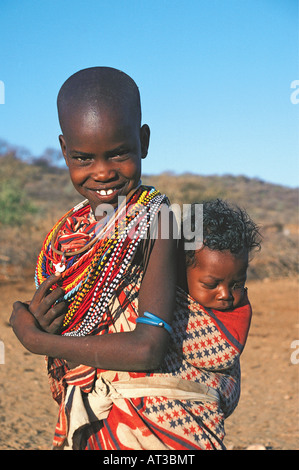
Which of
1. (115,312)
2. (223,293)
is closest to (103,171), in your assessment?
(115,312)

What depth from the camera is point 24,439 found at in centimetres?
450

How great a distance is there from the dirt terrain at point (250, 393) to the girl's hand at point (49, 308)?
3292mm

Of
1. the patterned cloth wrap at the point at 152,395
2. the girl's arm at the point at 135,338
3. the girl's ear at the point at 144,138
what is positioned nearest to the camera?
the girl's arm at the point at 135,338

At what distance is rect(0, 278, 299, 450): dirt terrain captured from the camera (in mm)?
4672

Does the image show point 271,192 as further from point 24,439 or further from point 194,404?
point 194,404

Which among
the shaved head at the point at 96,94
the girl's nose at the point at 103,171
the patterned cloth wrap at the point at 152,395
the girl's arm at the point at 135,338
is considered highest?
the shaved head at the point at 96,94

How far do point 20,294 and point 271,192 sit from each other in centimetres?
2178

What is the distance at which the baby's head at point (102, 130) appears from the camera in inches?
56.8

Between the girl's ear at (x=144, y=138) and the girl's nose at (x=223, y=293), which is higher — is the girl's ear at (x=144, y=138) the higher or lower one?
the higher one

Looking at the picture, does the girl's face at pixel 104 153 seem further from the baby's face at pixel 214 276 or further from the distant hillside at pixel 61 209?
the distant hillside at pixel 61 209

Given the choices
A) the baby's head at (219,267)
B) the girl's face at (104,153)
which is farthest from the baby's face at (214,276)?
the girl's face at (104,153)

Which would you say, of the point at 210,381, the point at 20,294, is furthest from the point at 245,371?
the point at 210,381

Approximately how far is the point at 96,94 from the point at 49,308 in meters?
0.64

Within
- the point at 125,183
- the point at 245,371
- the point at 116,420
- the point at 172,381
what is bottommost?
the point at 245,371
